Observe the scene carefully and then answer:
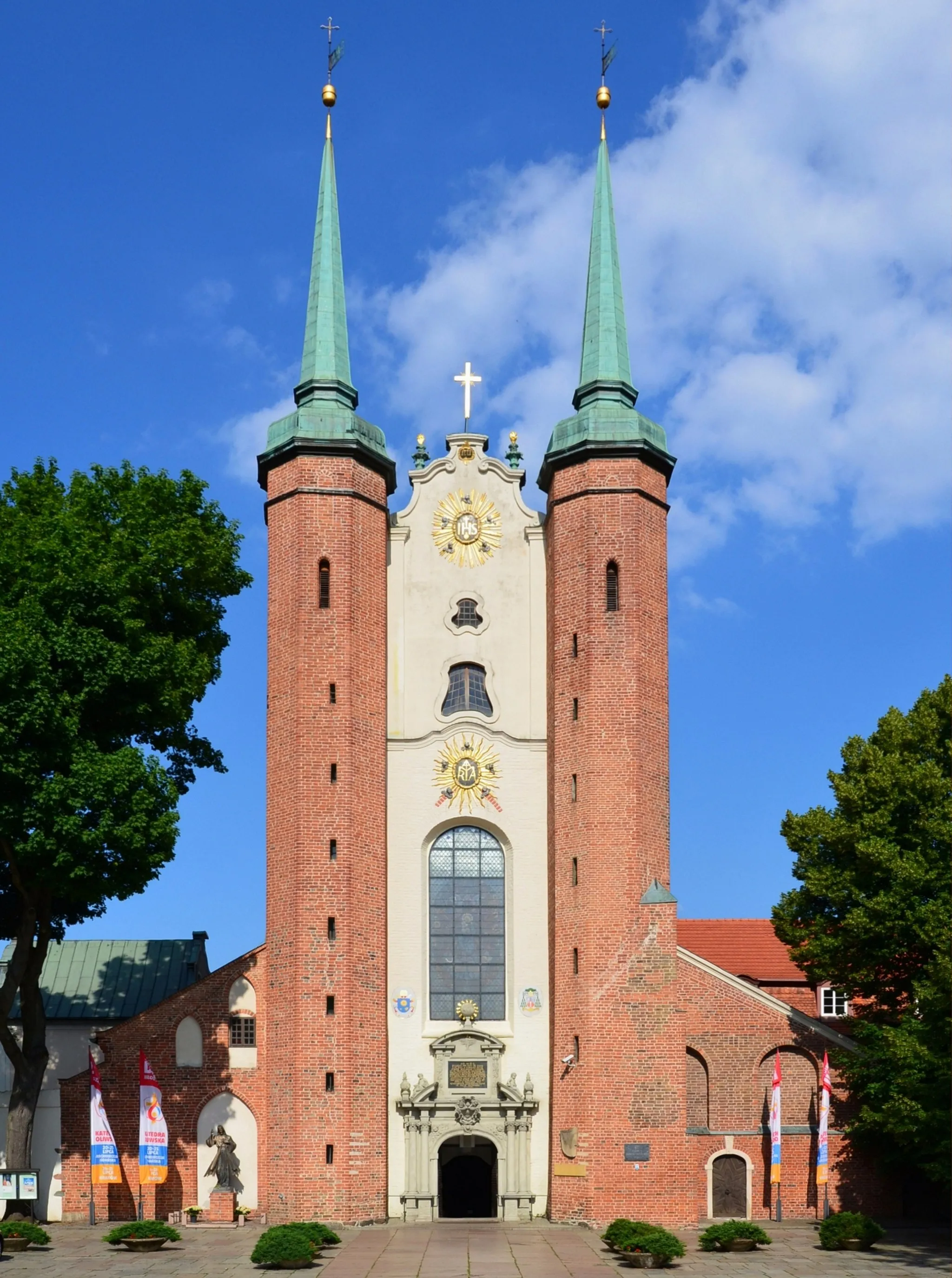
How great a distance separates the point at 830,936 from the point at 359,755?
11608 millimetres

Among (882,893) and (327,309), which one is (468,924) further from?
(327,309)

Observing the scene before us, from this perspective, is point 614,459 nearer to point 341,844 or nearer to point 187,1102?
point 341,844

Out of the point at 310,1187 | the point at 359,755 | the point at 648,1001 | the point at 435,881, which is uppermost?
the point at 359,755

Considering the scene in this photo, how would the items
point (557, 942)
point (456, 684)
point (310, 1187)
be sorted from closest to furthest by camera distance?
point (310, 1187) → point (557, 942) → point (456, 684)

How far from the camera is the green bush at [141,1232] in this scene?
3328cm

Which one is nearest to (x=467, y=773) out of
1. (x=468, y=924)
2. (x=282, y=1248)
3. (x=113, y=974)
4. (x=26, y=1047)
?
(x=468, y=924)

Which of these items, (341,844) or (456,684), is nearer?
(341,844)

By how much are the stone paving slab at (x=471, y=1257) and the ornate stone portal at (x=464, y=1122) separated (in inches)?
35.4

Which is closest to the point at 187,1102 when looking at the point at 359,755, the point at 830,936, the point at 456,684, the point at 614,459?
the point at 359,755

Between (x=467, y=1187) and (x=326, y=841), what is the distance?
9794 millimetres

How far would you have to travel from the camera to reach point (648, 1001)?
37.8 meters

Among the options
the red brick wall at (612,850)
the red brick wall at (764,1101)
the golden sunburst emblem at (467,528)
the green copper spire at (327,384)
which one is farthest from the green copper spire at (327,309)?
the red brick wall at (764,1101)

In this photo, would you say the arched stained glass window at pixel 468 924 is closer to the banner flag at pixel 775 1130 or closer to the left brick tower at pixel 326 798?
the left brick tower at pixel 326 798

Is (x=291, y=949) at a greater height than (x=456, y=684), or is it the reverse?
(x=456, y=684)
